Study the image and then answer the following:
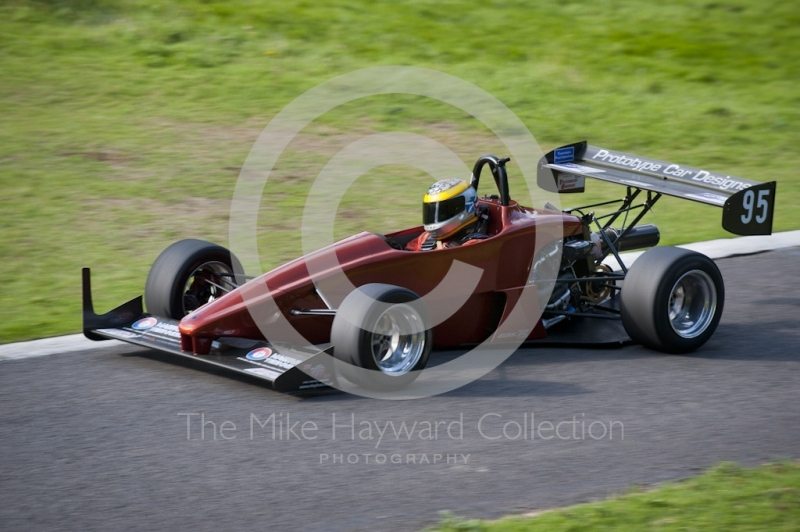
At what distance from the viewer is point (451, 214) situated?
6789mm

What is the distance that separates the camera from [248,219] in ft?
35.9

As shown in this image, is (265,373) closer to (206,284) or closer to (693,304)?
(206,284)

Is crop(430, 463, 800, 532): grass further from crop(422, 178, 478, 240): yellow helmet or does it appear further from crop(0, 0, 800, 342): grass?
crop(0, 0, 800, 342): grass

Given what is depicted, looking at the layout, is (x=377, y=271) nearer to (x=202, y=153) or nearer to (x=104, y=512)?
(x=104, y=512)

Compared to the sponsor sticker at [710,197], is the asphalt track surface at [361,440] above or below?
below

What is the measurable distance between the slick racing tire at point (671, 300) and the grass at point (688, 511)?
1.96m

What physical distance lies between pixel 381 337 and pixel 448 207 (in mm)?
1205

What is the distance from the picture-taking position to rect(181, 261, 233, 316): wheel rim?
7105 millimetres

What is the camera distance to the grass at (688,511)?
419 cm

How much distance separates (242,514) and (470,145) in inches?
392

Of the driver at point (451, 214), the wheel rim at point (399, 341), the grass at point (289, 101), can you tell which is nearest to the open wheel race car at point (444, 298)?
the wheel rim at point (399, 341)

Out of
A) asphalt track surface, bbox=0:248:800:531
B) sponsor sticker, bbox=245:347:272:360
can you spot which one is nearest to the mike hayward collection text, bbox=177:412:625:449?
asphalt track surface, bbox=0:248:800:531

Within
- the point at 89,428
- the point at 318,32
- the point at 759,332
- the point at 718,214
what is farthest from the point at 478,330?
the point at 318,32

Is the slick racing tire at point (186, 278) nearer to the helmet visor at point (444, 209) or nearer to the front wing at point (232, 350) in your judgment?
the front wing at point (232, 350)
